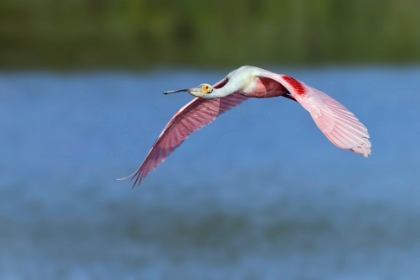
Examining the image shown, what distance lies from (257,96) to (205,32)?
1088cm

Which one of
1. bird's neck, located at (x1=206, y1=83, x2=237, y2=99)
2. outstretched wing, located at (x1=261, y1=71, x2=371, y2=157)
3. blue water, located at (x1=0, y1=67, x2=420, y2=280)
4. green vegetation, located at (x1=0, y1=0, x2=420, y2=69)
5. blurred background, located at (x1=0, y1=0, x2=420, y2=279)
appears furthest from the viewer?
green vegetation, located at (x1=0, y1=0, x2=420, y2=69)

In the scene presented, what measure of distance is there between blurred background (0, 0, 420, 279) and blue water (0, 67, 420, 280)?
2 centimetres

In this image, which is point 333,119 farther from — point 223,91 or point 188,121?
point 188,121

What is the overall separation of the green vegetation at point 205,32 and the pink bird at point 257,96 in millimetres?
8073

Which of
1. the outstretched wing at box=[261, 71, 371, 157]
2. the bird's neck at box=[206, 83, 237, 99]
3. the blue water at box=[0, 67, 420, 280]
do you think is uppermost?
the outstretched wing at box=[261, 71, 371, 157]

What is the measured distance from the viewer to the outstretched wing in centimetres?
425

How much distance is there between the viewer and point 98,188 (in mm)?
10594

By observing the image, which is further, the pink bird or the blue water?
the blue water

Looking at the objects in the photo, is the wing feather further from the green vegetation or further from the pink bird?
the green vegetation

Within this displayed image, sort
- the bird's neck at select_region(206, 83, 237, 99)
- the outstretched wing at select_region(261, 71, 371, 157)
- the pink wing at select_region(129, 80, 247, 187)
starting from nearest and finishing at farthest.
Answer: the outstretched wing at select_region(261, 71, 371, 157), the bird's neck at select_region(206, 83, 237, 99), the pink wing at select_region(129, 80, 247, 187)

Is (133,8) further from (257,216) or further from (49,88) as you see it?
(257,216)

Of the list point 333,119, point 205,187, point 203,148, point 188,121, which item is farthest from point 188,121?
point 203,148

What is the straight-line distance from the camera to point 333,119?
4414mm

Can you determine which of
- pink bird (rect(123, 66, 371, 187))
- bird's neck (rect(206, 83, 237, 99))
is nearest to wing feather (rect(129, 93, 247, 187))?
pink bird (rect(123, 66, 371, 187))
